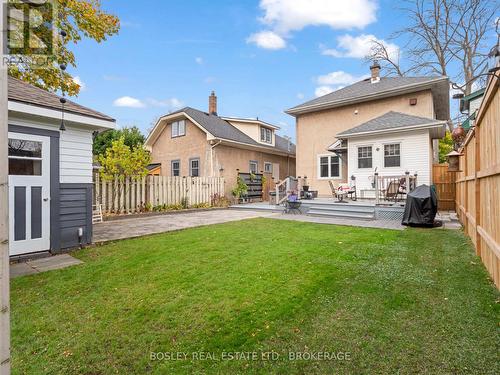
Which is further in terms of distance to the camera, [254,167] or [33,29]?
[254,167]

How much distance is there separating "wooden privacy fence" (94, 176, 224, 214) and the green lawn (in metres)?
5.60

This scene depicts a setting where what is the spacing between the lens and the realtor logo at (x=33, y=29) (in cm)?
655

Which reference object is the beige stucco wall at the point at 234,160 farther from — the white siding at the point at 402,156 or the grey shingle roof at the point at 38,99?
the grey shingle roof at the point at 38,99

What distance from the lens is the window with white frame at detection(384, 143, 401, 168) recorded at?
11.5 meters

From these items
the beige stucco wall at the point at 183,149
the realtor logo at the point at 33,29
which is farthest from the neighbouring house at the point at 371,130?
the realtor logo at the point at 33,29

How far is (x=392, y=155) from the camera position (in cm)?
1163

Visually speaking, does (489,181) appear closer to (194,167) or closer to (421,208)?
(421,208)

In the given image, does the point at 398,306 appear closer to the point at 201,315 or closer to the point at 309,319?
the point at 309,319

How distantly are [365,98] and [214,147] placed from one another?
339 inches

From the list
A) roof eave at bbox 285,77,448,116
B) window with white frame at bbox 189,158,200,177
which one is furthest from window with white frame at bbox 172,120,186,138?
roof eave at bbox 285,77,448,116

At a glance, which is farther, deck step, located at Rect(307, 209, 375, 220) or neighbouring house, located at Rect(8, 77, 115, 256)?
deck step, located at Rect(307, 209, 375, 220)

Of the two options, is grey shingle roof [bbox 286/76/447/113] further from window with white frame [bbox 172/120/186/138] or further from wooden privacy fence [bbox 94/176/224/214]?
wooden privacy fence [bbox 94/176/224/214]

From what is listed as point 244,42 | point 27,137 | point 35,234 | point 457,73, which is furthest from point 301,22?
point 35,234

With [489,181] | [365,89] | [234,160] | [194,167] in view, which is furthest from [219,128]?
[489,181]
